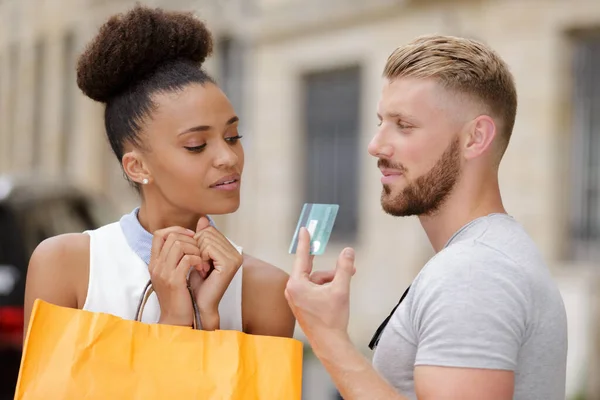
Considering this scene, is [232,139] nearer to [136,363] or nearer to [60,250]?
[60,250]

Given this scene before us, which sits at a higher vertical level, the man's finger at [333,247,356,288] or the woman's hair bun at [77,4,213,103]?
the woman's hair bun at [77,4,213,103]

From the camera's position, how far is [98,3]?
16703 mm

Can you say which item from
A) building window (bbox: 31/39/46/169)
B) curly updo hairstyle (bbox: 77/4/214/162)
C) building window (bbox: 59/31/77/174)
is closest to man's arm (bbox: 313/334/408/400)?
curly updo hairstyle (bbox: 77/4/214/162)

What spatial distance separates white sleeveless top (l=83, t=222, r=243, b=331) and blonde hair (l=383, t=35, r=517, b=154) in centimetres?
60

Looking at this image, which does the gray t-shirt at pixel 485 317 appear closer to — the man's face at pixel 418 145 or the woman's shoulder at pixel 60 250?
the man's face at pixel 418 145

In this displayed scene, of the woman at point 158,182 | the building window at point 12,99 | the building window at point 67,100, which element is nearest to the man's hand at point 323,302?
the woman at point 158,182

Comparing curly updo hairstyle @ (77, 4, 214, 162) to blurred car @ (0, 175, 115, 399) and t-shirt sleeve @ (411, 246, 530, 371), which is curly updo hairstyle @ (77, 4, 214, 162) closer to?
t-shirt sleeve @ (411, 246, 530, 371)

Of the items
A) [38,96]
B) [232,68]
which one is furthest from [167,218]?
[38,96]

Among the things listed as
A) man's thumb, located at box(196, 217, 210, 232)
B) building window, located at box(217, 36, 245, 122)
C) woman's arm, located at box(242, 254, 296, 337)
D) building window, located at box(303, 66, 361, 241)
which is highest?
building window, located at box(217, 36, 245, 122)

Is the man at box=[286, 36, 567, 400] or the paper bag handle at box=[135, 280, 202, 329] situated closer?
the man at box=[286, 36, 567, 400]

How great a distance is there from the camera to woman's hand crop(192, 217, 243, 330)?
6.94 feet

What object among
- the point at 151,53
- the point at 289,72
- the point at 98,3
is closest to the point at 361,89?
the point at 289,72

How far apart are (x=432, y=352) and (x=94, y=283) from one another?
835 mm

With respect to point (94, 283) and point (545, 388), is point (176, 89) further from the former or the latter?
point (545, 388)
